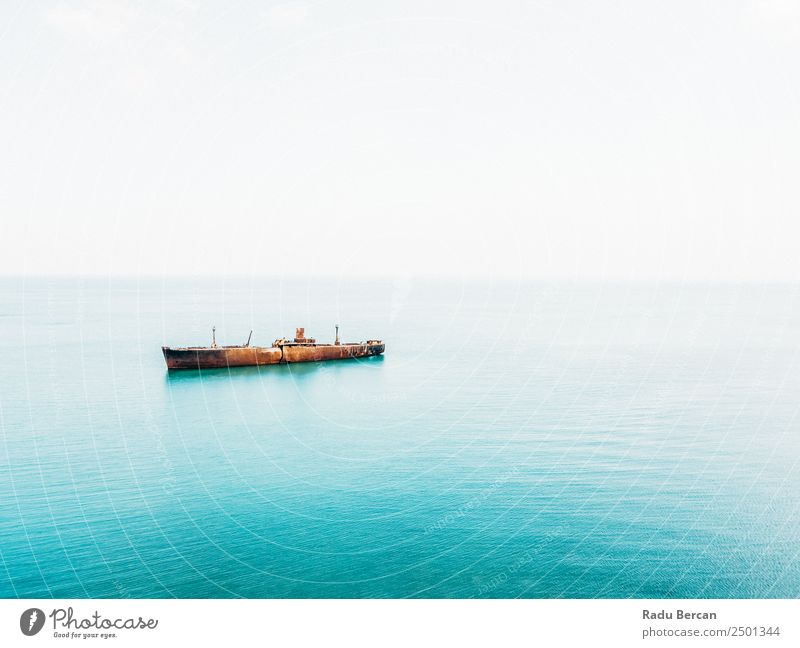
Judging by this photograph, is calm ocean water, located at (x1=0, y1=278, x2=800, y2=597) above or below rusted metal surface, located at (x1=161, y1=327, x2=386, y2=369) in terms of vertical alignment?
below

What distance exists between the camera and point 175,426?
58.4m

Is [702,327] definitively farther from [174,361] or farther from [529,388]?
[174,361]

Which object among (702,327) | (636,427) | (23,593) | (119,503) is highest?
(702,327)

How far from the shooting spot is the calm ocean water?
31188mm

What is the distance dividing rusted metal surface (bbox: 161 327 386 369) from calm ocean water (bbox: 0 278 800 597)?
289 centimetres

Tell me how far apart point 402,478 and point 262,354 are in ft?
167

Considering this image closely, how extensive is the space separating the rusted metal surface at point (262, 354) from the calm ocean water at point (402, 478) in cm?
289

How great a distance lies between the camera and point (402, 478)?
4400 cm

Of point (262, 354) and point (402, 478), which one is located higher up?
point (262, 354)

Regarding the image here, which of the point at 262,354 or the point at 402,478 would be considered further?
the point at 262,354

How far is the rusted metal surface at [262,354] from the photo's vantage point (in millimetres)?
83938

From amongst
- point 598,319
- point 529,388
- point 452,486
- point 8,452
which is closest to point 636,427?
point 529,388

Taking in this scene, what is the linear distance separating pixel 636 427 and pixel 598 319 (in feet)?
351

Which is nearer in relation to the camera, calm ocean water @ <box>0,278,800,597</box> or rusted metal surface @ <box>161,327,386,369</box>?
calm ocean water @ <box>0,278,800,597</box>
